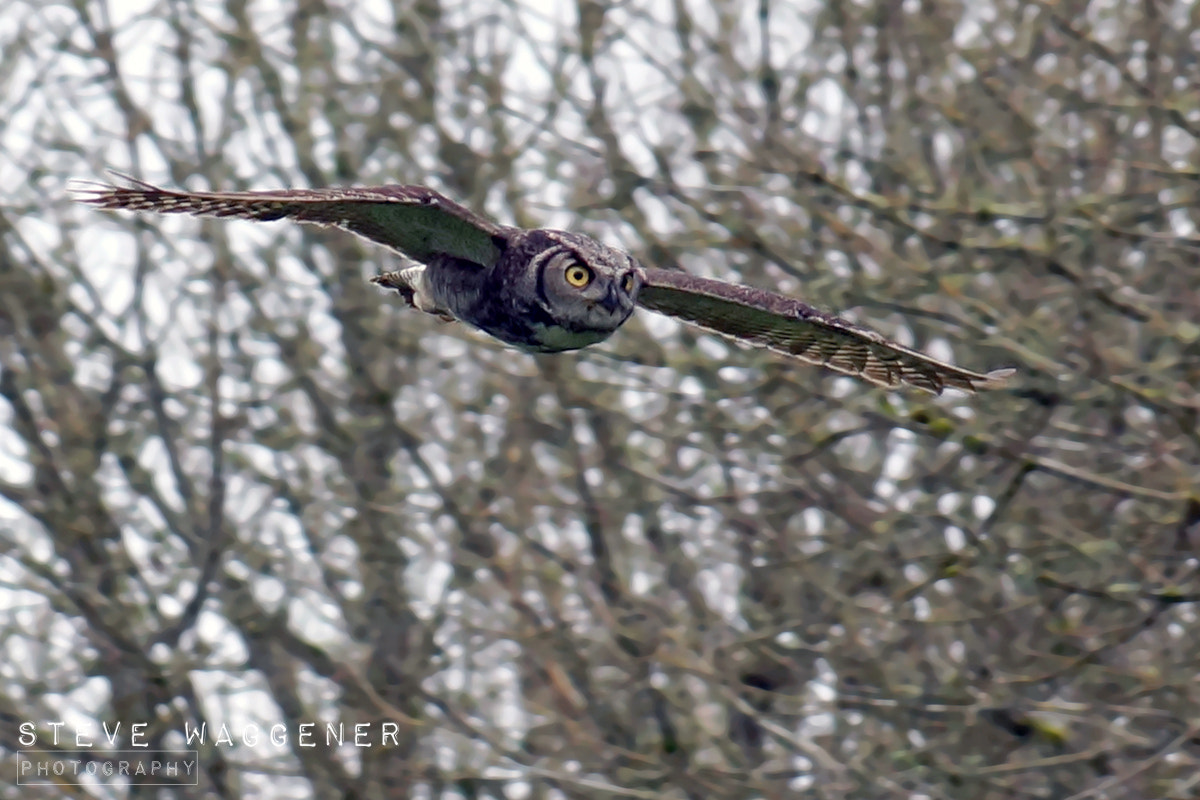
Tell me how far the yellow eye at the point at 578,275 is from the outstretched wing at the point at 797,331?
352mm

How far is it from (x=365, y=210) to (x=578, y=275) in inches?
20.9

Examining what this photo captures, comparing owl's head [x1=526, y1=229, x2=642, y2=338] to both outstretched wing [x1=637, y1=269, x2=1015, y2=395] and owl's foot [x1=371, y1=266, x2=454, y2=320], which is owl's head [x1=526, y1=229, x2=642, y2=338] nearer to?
outstretched wing [x1=637, y1=269, x2=1015, y2=395]

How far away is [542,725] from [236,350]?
9.53 ft

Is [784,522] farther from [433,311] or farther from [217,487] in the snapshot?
[433,311]

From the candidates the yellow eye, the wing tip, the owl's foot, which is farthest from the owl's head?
the wing tip

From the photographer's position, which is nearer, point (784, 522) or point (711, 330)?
point (711, 330)

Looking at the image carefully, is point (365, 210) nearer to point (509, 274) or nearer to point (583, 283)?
point (509, 274)

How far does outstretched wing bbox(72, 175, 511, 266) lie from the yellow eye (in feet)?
0.77

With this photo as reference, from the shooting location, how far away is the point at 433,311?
17.8ft

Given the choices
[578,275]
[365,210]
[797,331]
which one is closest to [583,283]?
[578,275]

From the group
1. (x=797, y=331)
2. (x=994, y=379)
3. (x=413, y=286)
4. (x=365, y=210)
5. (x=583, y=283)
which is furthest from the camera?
(x=797, y=331)

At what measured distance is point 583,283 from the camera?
4730 mm

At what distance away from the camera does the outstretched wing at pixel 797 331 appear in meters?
5.16

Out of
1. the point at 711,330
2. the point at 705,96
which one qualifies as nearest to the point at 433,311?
the point at 711,330
